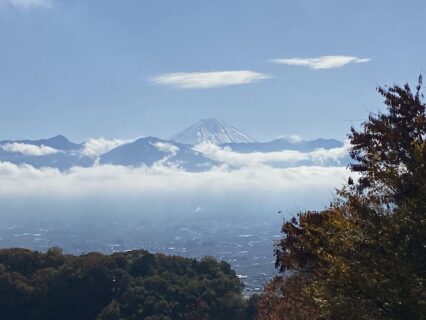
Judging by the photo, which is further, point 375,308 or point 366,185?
point 366,185

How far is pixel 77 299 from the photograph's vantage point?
40.7 metres

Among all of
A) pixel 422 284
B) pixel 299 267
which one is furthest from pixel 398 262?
pixel 299 267

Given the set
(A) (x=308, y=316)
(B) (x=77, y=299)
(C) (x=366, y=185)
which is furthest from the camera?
(B) (x=77, y=299)

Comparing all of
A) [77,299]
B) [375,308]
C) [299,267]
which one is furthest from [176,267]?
[375,308]

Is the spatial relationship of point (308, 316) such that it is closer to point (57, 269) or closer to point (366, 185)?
point (366, 185)

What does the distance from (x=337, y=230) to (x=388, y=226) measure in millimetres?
1913

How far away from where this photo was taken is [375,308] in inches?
384

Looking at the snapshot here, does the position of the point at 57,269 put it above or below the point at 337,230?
below

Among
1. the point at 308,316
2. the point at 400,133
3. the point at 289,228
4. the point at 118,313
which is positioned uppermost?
the point at 400,133

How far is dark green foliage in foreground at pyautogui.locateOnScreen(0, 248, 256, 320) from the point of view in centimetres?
3712

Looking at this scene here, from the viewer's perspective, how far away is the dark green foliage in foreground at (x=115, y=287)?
122 feet

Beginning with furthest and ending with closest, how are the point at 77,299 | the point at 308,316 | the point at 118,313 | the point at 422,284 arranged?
the point at 77,299
the point at 118,313
the point at 308,316
the point at 422,284

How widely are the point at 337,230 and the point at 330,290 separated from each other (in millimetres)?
1879

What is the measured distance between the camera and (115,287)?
41.6 m
